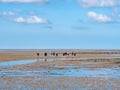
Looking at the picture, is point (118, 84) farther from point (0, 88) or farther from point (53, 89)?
point (0, 88)

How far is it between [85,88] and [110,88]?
157cm

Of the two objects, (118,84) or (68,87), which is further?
(118,84)

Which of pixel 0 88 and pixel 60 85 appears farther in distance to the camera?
pixel 60 85

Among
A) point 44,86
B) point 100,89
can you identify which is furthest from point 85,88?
point 44,86

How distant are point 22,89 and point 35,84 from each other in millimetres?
2365

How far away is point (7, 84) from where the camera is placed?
75.3ft

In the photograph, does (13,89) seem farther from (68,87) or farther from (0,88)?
(68,87)

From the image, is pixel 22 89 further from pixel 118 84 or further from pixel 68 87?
pixel 118 84

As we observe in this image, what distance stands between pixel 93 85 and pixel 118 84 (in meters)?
1.83

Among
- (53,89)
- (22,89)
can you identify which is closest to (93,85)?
(53,89)

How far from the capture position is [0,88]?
68.9 ft

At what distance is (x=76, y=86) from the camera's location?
22031 mm

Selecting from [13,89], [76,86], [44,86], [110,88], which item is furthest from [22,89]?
[110,88]

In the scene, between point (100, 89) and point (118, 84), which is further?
point (118, 84)
